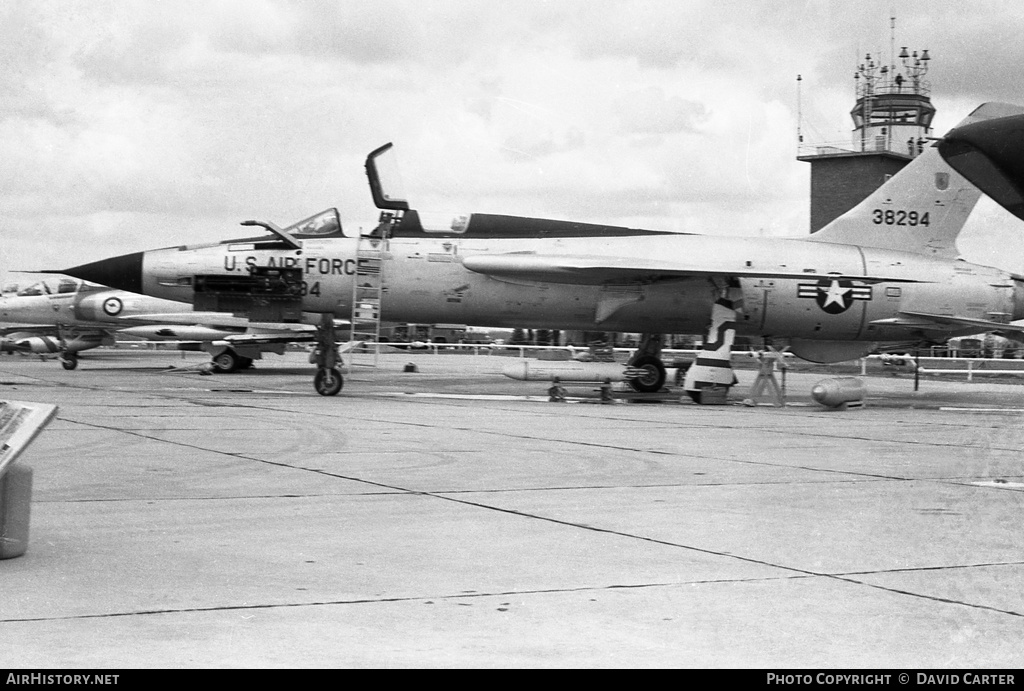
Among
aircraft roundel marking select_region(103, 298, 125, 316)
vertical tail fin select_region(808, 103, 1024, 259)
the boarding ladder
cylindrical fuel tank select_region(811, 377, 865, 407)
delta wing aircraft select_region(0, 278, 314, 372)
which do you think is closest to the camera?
cylindrical fuel tank select_region(811, 377, 865, 407)

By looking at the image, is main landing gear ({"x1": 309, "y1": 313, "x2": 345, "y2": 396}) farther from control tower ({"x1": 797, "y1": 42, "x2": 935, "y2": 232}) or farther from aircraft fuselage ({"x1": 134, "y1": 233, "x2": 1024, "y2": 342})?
control tower ({"x1": 797, "y1": 42, "x2": 935, "y2": 232})

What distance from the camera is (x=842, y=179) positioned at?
63.2 meters

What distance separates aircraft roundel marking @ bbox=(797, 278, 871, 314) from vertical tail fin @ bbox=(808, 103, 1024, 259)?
4.68 feet

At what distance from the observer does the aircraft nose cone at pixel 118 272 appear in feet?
63.5

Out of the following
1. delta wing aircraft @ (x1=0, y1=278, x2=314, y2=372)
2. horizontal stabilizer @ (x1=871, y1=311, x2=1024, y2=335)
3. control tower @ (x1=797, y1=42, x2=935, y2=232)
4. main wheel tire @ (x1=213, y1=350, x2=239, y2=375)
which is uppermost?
control tower @ (x1=797, y1=42, x2=935, y2=232)

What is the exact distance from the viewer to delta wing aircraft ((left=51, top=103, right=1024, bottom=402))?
19.1 meters

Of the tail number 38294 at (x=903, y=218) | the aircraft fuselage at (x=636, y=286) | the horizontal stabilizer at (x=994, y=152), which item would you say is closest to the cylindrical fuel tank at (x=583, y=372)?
the aircraft fuselage at (x=636, y=286)

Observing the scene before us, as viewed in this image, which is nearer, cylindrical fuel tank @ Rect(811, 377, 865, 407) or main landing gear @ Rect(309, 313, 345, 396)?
cylindrical fuel tank @ Rect(811, 377, 865, 407)

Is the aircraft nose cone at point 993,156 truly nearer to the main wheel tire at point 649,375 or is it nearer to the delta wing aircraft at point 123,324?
the main wheel tire at point 649,375

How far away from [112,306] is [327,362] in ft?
48.6

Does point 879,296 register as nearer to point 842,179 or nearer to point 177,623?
point 177,623

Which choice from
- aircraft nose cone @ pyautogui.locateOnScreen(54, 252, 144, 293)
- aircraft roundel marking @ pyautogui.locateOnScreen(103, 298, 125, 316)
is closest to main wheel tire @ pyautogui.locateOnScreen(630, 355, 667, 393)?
aircraft nose cone @ pyautogui.locateOnScreen(54, 252, 144, 293)

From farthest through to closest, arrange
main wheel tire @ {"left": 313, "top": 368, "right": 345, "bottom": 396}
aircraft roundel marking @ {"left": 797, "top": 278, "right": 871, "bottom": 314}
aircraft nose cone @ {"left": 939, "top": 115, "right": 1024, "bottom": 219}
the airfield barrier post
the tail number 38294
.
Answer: the tail number 38294
aircraft roundel marking @ {"left": 797, "top": 278, "right": 871, "bottom": 314}
main wheel tire @ {"left": 313, "top": 368, "right": 345, "bottom": 396}
the airfield barrier post
aircraft nose cone @ {"left": 939, "top": 115, "right": 1024, "bottom": 219}
